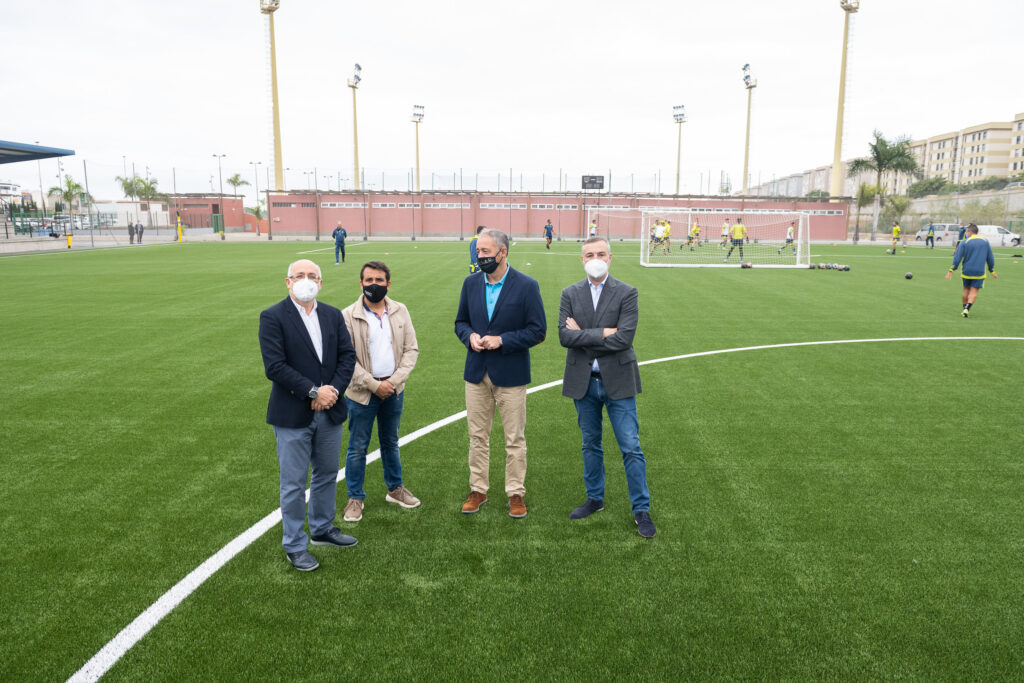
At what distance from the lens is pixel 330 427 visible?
4.17m

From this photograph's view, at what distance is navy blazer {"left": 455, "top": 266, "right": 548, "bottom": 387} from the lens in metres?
4.66

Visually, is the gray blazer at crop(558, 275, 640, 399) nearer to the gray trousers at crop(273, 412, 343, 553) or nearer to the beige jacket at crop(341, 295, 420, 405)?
the beige jacket at crop(341, 295, 420, 405)

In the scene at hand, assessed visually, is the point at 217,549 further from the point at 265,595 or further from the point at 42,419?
the point at 42,419

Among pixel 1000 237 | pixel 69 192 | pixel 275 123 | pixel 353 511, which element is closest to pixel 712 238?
pixel 1000 237

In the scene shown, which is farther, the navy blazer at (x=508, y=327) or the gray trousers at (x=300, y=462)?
the navy blazer at (x=508, y=327)

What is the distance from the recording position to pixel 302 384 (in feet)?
12.7

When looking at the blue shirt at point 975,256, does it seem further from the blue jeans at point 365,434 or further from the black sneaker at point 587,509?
the blue jeans at point 365,434

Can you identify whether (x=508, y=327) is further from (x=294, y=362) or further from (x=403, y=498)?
(x=403, y=498)

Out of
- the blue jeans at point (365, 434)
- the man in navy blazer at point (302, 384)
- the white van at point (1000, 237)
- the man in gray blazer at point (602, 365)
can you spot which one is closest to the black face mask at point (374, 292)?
the man in navy blazer at point (302, 384)

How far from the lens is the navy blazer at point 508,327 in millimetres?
4660

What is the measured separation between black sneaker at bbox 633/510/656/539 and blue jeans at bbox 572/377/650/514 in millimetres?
36

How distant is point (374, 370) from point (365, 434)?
1.71ft

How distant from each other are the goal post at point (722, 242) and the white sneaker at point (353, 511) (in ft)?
79.0

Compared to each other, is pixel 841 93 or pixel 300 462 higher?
pixel 841 93
